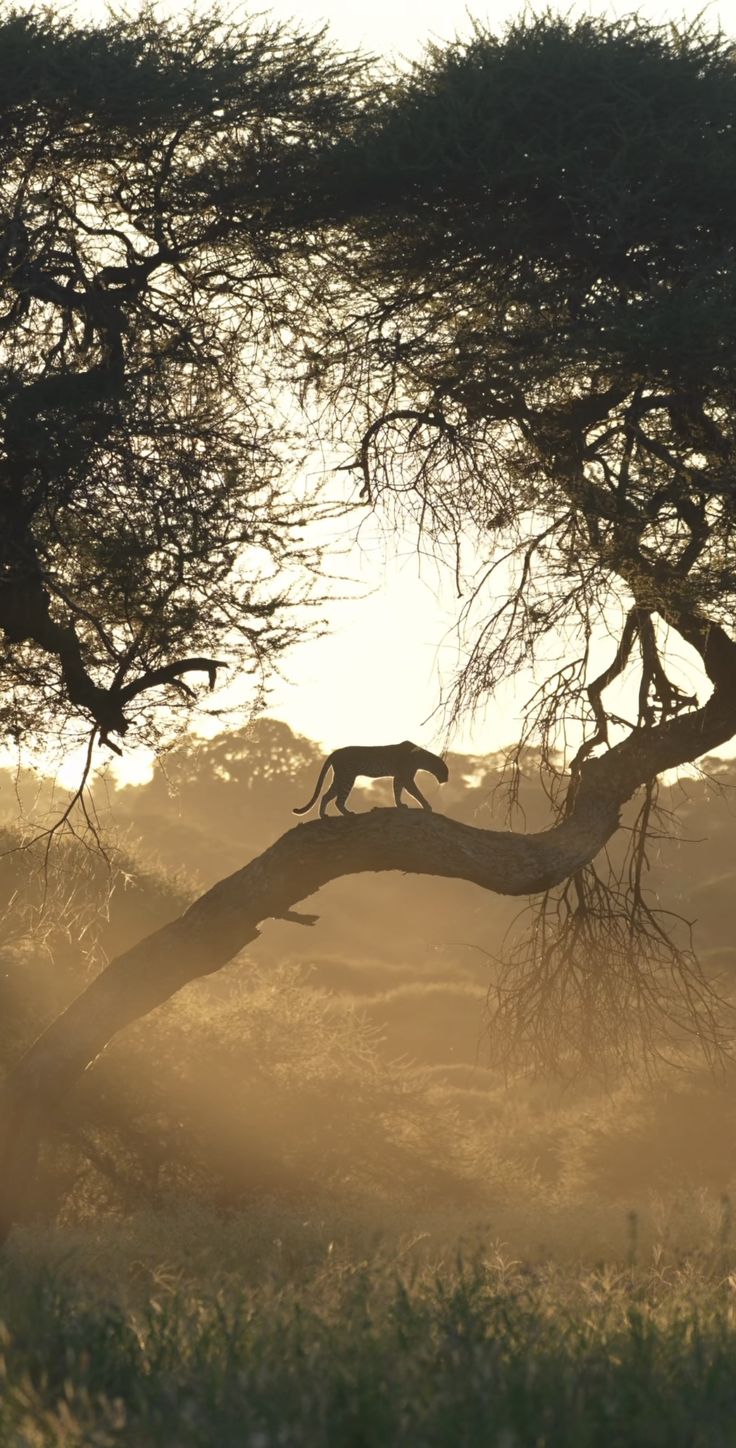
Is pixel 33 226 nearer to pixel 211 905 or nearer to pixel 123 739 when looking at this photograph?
pixel 123 739

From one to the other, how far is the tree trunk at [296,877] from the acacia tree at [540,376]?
2 centimetres

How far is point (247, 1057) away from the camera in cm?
3173

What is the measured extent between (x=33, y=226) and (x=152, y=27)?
79.5 inches

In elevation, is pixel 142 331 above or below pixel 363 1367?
above

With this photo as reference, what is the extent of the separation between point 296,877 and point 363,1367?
8045 mm

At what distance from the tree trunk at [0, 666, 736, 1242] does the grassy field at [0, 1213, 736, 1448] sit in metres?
6.07

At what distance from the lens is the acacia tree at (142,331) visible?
518 inches

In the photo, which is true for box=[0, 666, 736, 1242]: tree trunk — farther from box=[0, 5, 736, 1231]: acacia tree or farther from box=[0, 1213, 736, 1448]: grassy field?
box=[0, 1213, 736, 1448]: grassy field

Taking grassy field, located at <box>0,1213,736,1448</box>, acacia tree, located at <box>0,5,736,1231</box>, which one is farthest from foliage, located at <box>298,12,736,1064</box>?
grassy field, located at <box>0,1213,736,1448</box>

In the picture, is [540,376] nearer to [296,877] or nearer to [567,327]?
[567,327]

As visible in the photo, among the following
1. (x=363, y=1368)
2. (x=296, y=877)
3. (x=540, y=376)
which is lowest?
(x=363, y=1368)

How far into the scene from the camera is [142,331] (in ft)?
48.3

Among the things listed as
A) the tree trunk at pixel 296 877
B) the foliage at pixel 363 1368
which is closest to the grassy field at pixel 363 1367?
the foliage at pixel 363 1368

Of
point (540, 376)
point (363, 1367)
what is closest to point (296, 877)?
point (540, 376)
